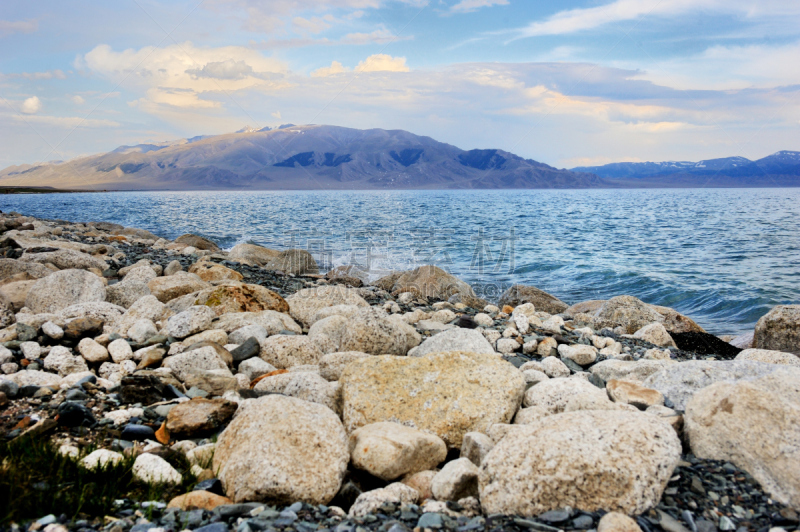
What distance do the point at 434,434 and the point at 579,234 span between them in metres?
32.0

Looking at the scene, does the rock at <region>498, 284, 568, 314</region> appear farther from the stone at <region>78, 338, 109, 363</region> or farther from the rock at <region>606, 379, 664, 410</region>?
the stone at <region>78, 338, 109, 363</region>

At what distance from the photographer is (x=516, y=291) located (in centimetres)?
1421

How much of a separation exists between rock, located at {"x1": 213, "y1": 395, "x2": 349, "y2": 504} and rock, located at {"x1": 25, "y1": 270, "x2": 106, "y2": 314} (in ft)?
17.8

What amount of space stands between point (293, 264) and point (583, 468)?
1537 centimetres

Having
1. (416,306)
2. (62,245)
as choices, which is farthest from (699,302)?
(62,245)

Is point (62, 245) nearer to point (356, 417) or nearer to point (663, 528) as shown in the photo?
point (356, 417)

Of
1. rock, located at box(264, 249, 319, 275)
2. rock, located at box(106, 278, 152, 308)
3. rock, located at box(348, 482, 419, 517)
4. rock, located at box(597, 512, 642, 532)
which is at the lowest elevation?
rock, located at box(264, 249, 319, 275)

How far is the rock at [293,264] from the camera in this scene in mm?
17109

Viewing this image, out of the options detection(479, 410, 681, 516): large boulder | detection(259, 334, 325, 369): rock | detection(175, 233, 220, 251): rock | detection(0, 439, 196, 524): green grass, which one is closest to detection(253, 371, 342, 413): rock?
detection(259, 334, 325, 369): rock

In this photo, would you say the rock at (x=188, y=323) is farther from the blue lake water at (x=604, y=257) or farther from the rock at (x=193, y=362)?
the blue lake water at (x=604, y=257)

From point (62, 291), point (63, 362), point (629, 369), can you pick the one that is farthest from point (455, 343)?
point (62, 291)

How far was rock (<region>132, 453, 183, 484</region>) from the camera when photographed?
311 centimetres

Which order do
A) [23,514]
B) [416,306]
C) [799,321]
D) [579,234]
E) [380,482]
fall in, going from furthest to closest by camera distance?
[579,234], [416,306], [799,321], [380,482], [23,514]

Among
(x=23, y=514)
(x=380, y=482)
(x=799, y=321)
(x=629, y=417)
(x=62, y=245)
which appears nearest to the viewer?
(x=23, y=514)
